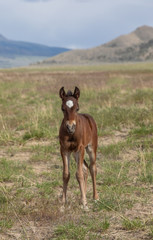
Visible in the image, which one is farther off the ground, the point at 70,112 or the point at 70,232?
the point at 70,112

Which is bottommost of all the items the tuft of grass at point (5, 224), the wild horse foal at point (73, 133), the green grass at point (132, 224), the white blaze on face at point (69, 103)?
the tuft of grass at point (5, 224)

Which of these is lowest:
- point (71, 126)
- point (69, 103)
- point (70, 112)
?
point (71, 126)

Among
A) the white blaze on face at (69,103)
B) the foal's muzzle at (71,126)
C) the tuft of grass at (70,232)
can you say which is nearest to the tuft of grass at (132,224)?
the tuft of grass at (70,232)

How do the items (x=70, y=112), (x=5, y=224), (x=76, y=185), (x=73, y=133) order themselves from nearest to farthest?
(x=70, y=112) < (x=5, y=224) < (x=73, y=133) < (x=76, y=185)

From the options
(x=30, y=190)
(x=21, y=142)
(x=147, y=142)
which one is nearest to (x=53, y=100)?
(x=21, y=142)

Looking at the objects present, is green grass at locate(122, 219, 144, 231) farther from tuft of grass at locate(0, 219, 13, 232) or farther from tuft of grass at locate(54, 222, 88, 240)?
tuft of grass at locate(0, 219, 13, 232)

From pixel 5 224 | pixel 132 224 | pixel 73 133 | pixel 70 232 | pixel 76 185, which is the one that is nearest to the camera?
pixel 70 232

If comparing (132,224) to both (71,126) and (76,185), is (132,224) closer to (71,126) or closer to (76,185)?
(71,126)

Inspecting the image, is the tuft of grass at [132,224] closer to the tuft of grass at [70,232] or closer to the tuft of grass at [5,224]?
the tuft of grass at [70,232]

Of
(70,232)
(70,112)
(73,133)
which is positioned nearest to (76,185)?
(73,133)

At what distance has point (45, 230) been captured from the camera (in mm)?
4652

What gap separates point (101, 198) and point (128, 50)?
144152mm

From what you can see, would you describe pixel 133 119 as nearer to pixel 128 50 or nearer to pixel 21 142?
pixel 21 142

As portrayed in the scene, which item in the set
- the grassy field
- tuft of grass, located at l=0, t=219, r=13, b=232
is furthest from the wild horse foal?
tuft of grass, located at l=0, t=219, r=13, b=232
